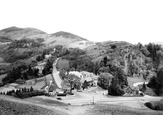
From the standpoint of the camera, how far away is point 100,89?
65.0 metres

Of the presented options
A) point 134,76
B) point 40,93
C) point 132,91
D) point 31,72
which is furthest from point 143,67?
point 40,93

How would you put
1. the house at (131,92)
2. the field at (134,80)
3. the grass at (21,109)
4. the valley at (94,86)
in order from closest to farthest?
the grass at (21,109) < the valley at (94,86) < the house at (131,92) < the field at (134,80)

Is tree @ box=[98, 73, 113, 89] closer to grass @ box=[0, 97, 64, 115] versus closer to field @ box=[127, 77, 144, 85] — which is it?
field @ box=[127, 77, 144, 85]

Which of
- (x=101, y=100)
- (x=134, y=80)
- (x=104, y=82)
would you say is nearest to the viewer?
(x=101, y=100)

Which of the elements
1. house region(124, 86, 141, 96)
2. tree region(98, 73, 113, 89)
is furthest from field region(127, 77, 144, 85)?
house region(124, 86, 141, 96)

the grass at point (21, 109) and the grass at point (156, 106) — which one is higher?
the grass at point (21, 109)

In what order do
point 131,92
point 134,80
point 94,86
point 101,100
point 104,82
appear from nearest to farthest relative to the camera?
point 101,100
point 131,92
point 94,86
point 104,82
point 134,80

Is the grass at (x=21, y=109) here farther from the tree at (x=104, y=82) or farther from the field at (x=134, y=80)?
the field at (x=134, y=80)

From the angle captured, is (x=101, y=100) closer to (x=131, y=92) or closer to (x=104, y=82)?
(x=131, y=92)

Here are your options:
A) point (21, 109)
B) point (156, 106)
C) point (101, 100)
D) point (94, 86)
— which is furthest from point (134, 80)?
point (21, 109)

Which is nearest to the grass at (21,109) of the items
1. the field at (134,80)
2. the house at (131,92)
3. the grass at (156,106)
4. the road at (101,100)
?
the road at (101,100)

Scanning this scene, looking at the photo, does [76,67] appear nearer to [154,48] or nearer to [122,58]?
[122,58]

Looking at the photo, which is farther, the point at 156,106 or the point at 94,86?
the point at 94,86

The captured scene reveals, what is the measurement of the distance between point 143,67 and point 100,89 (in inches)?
1838
